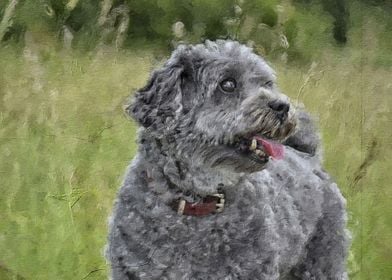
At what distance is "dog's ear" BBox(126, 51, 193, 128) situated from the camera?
14.6 feet

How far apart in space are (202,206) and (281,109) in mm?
639

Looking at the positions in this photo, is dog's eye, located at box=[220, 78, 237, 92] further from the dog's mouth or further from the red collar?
the red collar

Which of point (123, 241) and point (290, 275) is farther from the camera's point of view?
point (290, 275)

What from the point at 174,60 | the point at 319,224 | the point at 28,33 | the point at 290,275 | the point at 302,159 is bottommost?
the point at 290,275

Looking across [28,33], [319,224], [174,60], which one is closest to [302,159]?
[319,224]

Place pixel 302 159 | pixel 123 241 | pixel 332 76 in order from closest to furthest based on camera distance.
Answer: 1. pixel 123 241
2. pixel 302 159
3. pixel 332 76

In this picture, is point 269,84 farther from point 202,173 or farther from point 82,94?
point 82,94

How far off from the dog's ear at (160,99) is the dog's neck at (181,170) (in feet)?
0.31

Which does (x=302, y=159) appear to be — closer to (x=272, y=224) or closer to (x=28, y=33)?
(x=272, y=224)

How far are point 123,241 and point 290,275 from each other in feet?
4.32

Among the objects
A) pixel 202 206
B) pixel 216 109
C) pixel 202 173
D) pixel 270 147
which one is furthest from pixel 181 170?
pixel 270 147

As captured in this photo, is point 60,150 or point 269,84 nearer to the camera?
point 269,84

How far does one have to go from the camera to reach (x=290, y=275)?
17.5 feet

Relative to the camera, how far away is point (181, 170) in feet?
14.7
